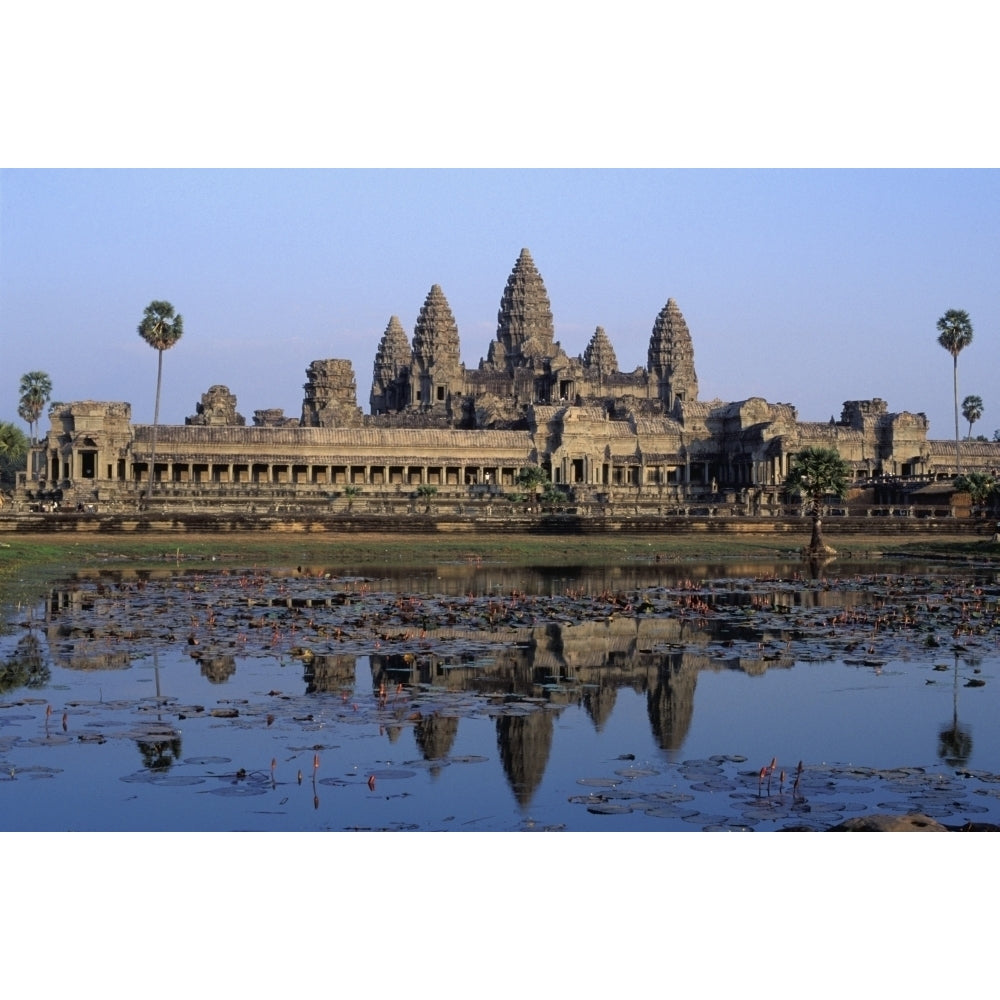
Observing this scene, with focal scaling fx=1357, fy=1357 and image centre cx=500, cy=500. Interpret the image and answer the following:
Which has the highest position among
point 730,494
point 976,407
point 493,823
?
point 976,407

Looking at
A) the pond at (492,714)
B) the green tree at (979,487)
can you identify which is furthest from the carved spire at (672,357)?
the pond at (492,714)

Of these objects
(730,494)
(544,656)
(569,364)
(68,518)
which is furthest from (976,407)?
(544,656)

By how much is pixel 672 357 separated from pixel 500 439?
3672cm

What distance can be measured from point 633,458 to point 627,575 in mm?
75392

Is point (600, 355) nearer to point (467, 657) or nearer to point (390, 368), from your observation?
point (390, 368)

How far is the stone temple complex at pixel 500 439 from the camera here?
97625mm

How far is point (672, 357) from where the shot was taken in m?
140

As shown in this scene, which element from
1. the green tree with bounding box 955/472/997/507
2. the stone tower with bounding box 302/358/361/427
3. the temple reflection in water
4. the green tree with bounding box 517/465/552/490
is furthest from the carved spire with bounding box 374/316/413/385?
the temple reflection in water

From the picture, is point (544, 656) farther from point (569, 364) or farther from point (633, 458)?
point (569, 364)

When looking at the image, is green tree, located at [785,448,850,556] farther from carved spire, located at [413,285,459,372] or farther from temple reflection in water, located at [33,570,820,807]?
carved spire, located at [413,285,459,372]

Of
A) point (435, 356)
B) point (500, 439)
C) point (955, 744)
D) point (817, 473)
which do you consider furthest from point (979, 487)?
point (435, 356)

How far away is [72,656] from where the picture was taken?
19594 mm

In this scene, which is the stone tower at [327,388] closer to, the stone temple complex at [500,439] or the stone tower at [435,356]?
the stone temple complex at [500,439]

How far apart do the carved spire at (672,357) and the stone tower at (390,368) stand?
26107 millimetres
